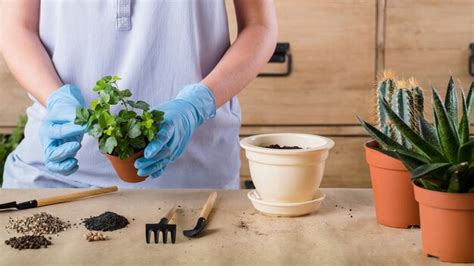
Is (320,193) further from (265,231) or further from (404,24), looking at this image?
(404,24)

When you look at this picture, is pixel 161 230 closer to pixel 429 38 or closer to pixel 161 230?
pixel 161 230

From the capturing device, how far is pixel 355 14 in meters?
2.89

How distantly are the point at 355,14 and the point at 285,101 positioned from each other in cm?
41

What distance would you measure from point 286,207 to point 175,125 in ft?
0.92

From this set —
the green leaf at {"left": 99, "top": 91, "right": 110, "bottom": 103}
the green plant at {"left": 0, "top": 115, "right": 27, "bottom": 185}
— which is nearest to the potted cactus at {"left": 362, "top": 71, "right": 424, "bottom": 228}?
the green leaf at {"left": 99, "top": 91, "right": 110, "bottom": 103}

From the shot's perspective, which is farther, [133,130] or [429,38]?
[429,38]

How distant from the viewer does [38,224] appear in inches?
54.9

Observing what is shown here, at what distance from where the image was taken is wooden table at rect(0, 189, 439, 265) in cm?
123

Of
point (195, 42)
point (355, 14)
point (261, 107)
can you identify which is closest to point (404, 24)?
point (355, 14)

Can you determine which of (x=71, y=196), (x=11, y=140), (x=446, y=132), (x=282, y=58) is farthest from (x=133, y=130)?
(x=11, y=140)

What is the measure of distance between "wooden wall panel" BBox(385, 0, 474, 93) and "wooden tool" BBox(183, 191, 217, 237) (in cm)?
155

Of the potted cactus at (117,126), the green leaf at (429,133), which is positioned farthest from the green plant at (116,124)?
the green leaf at (429,133)

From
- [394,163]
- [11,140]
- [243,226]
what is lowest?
[11,140]

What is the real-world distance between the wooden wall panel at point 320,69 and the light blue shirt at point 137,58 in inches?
39.8
